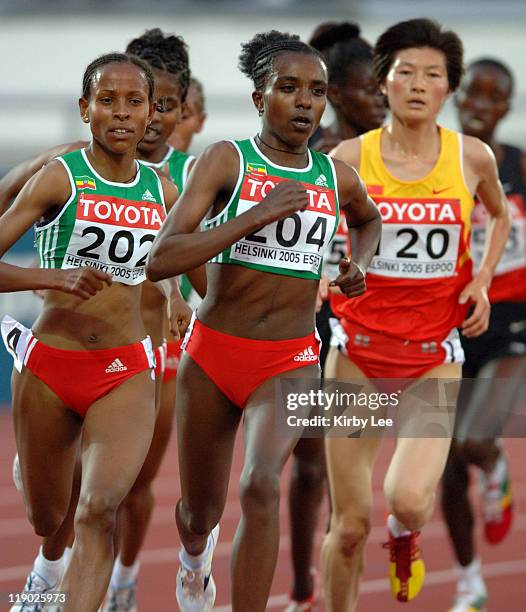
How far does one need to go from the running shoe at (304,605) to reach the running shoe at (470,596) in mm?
740

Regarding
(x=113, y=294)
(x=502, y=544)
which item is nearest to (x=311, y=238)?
(x=113, y=294)

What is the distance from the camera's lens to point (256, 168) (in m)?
4.97

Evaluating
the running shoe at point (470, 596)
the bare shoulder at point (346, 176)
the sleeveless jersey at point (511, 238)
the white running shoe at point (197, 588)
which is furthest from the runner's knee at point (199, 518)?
the sleeveless jersey at point (511, 238)

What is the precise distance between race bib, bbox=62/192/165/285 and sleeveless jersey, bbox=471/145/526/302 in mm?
2601

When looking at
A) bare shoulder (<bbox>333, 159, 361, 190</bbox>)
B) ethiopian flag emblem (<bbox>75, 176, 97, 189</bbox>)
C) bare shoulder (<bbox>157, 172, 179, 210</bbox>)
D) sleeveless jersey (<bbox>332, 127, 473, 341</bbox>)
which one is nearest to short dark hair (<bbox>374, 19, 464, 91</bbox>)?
sleeveless jersey (<bbox>332, 127, 473, 341</bbox>)

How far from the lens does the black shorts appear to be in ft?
24.7

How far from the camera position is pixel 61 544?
18.7 feet

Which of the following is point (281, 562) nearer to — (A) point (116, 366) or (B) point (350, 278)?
(A) point (116, 366)

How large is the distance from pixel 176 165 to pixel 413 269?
4.28 feet

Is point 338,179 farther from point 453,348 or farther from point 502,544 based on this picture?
point 502,544

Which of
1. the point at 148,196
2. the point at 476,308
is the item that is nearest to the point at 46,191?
the point at 148,196

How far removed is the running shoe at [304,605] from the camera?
649 centimetres

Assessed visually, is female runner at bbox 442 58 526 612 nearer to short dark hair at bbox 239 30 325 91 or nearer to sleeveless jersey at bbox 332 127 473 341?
sleeveless jersey at bbox 332 127 473 341

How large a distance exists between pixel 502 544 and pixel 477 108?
9.36ft
